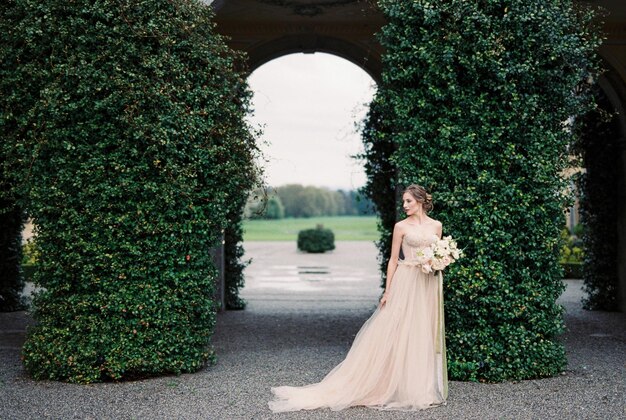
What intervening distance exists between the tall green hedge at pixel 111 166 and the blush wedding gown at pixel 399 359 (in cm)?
170

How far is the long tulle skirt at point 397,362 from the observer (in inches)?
233

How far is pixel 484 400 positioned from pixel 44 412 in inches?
155

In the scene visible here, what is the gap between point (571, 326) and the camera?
1078cm

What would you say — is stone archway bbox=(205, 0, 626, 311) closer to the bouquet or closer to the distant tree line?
the bouquet

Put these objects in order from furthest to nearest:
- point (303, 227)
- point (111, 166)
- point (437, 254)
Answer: point (303, 227), point (111, 166), point (437, 254)

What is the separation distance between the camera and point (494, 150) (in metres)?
6.82

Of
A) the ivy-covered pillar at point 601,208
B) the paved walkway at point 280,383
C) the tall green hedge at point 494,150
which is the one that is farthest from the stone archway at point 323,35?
the paved walkway at point 280,383

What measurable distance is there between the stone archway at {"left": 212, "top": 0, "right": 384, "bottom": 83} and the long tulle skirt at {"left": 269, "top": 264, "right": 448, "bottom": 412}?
6.02 m

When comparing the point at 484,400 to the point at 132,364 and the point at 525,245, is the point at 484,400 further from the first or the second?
the point at 132,364

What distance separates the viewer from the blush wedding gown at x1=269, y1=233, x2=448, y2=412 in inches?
233

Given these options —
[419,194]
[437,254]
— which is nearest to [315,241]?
[419,194]

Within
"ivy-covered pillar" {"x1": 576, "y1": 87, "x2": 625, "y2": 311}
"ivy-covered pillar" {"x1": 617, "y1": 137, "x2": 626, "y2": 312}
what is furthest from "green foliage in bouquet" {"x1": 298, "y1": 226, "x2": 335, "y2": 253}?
"ivy-covered pillar" {"x1": 617, "y1": 137, "x2": 626, "y2": 312}

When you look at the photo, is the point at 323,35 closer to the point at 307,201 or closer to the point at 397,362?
the point at 397,362

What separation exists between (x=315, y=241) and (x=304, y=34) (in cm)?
2170
